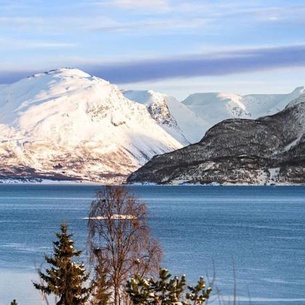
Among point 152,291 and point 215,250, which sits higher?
point 152,291

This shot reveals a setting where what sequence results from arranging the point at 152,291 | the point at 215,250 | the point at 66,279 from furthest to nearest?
the point at 215,250, the point at 66,279, the point at 152,291

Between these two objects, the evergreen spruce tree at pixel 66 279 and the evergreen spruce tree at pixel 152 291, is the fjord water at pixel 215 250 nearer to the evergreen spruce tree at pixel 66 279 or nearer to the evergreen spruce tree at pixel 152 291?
the evergreen spruce tree at pixel 66 279

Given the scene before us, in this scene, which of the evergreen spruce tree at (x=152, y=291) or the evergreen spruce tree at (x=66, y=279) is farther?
the evergreen spruce tree at (x=66, y=279)

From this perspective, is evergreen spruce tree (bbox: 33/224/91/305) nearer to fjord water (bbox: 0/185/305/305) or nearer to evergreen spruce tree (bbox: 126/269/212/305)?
fjord water (bbox: 0/185/305/305)

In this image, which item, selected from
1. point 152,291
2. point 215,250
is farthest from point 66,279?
point 215,250

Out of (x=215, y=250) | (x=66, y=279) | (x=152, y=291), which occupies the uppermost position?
(x=152, y=291)

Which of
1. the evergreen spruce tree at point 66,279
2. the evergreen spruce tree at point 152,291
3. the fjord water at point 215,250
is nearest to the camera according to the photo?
the evergreen spruce tree at point 152,291

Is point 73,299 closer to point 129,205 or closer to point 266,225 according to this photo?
point 129,205

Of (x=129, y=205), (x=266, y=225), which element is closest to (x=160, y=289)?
(x=129, y=205)

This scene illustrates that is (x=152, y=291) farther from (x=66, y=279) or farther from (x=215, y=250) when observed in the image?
(x=215, y=250)

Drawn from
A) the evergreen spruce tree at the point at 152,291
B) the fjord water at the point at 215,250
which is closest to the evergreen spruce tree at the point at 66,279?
the fjord water at the point at 215,250

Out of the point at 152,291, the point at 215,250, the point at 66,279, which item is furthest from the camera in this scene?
the point at 215,250

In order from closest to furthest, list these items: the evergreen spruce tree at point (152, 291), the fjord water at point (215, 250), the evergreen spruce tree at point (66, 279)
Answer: the evergreen spruce tree at point (152, 291), the evergreen spruce tree at point (66, 279), the fjord water at point (215, 250)

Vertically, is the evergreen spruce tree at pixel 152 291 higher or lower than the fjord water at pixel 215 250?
higher
